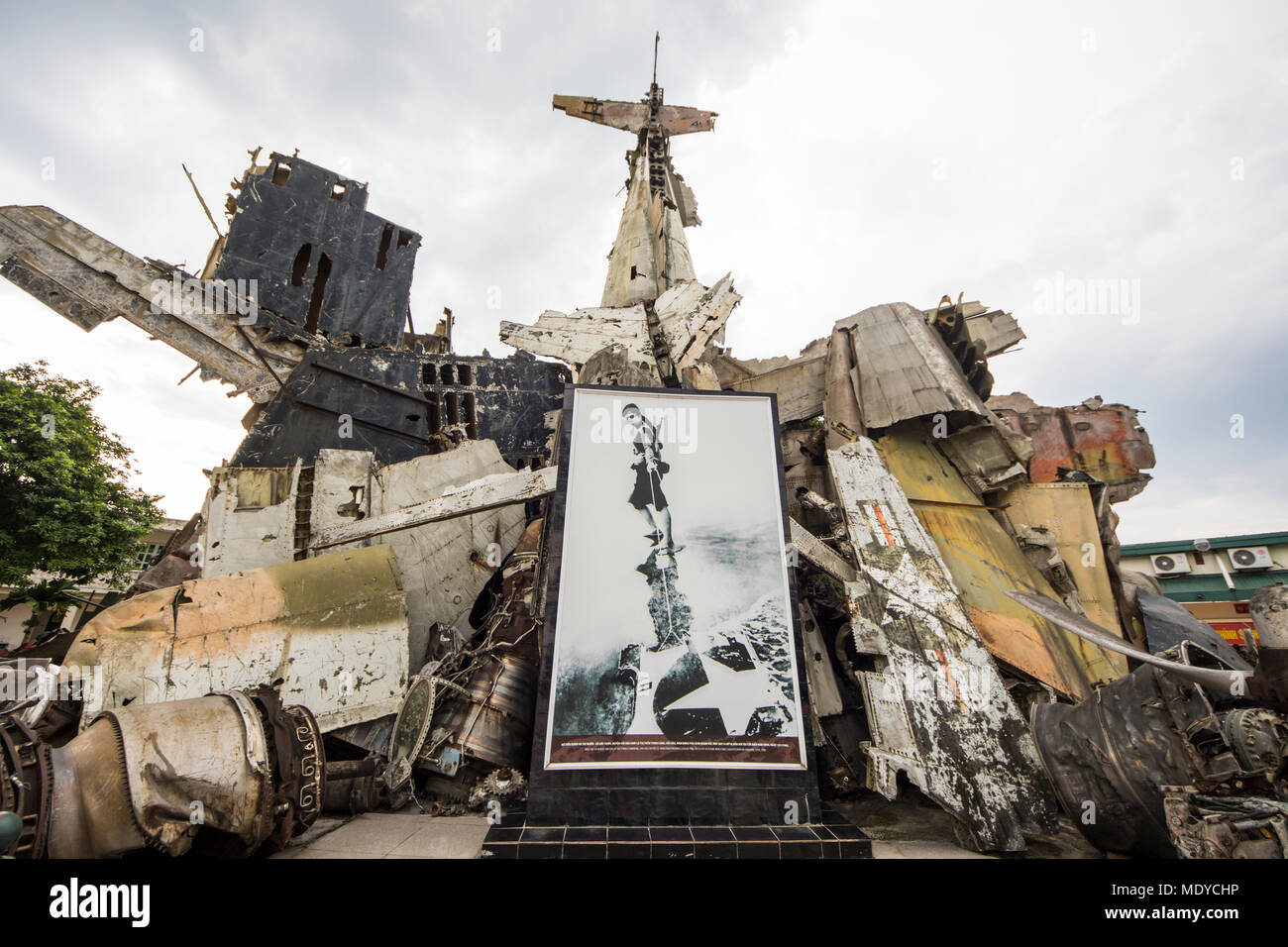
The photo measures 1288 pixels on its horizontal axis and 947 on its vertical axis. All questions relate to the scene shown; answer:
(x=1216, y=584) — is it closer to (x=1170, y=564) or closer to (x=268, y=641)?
(x=1170, y=564)

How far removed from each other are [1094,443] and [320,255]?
16573 mm

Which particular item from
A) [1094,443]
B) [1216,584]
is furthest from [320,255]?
[1216,584]

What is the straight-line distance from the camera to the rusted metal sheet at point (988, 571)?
596 cm

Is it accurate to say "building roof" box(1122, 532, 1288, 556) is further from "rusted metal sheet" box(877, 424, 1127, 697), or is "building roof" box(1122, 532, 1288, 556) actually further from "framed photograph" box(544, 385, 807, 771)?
"framed photograph" box(544, 385, 807, 771)

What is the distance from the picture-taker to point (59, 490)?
12305 millimetres

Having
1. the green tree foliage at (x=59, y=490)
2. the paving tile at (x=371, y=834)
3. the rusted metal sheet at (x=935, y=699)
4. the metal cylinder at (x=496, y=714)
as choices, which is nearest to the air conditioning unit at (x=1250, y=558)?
the rusted metal sheet at (x=935, y=699)

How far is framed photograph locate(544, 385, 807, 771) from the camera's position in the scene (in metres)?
4.61

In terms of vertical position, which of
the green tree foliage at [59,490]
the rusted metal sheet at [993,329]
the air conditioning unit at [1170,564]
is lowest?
the air conditioning unit at [1170,564]

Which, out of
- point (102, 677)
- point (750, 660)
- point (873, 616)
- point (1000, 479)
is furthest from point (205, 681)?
point (1000, 479)

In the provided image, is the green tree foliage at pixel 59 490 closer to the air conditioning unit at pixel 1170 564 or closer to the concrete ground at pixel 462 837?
the concrete ground at pixel 462 837

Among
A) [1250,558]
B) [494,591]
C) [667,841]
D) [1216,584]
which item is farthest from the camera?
[1216,584]

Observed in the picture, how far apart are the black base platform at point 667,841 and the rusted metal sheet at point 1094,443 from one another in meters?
10.0

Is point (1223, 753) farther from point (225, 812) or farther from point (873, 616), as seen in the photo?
point (225, 812)
